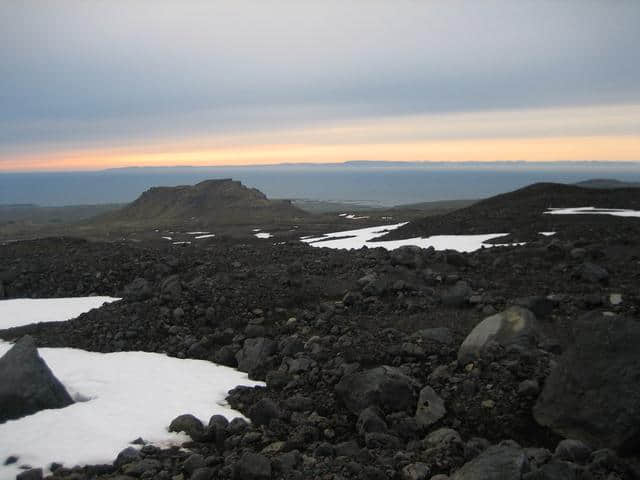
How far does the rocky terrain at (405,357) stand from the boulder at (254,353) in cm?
3

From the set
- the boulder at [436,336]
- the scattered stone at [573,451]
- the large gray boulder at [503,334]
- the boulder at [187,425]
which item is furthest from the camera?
the boulder at [436,336]

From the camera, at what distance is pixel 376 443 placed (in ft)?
24.2

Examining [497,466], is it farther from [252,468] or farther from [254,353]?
[254,353]

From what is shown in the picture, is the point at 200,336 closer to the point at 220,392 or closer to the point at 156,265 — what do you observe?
the point at 220,392

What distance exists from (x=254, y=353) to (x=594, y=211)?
28.1 meters

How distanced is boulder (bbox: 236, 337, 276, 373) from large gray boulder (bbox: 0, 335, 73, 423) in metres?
3.61

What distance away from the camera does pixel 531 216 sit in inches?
1247

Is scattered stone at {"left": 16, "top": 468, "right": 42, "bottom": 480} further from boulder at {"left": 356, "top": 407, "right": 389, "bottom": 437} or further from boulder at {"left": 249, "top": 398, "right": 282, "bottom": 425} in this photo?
boulder at {"left": 356, "top": 407, "right": 389, "bottom": 437}

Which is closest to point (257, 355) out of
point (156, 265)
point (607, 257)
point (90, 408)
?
point (90, 408)

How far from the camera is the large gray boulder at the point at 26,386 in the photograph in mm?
8258

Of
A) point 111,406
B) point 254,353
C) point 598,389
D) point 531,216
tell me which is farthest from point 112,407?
point 531,216

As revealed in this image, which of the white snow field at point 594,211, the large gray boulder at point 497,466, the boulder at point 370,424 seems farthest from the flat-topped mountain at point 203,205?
the large gray boulder at point 497,466

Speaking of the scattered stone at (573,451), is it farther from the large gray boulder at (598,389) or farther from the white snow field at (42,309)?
the white snow field at (42,309)

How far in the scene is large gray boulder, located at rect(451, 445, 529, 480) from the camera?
5.62 metres
